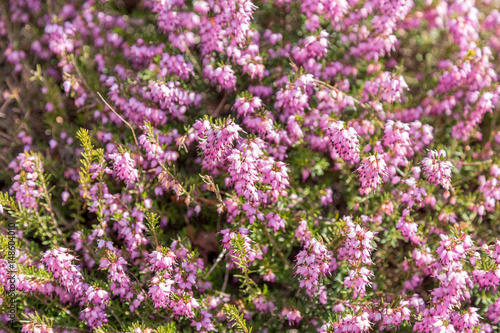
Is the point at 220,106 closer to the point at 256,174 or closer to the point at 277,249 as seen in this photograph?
the point at 256,174

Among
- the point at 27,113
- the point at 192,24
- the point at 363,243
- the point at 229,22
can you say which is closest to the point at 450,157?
the point at 363,243

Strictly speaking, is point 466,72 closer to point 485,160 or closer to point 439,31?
point 485,160

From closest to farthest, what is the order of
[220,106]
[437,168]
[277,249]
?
[437,168] → [277,249] → [220,106]

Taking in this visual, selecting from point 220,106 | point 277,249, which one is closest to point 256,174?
point 277,249

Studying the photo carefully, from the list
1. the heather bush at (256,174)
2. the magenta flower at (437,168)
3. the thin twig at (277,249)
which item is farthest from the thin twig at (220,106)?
the magenta flower at (437,168)

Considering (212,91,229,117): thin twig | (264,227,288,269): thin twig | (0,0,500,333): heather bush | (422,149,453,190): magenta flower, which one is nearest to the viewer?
(422,149,453,190): magenta flower

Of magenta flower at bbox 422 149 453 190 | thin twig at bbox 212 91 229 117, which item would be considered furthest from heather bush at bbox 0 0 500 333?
thin twig at bbox 212 91 229 117

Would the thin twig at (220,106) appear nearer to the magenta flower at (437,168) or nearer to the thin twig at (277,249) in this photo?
the thin twig at (277,249)

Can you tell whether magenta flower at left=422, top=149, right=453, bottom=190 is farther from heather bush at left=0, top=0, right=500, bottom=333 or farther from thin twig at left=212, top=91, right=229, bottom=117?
thin twig at left=212, top=91, right=229, bottom=117
